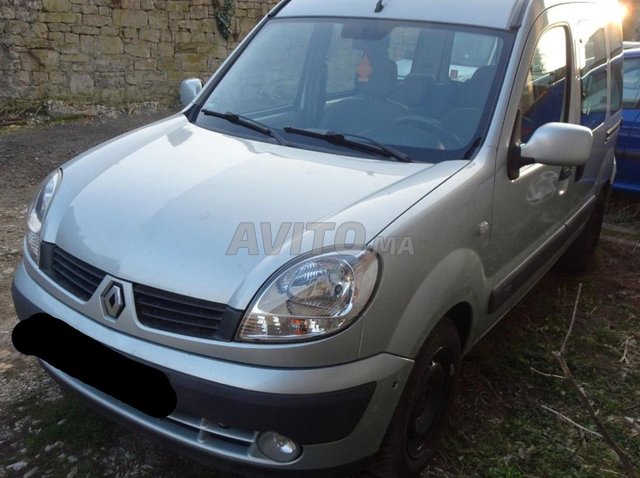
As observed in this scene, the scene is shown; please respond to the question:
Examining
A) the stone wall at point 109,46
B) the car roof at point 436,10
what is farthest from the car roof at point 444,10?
the stone wall at point 109,46

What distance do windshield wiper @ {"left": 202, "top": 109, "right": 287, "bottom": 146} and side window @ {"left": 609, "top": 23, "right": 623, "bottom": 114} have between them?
263 centimetres

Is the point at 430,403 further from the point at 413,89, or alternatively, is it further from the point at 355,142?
the point at 413,89

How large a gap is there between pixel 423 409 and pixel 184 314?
1.04 meters

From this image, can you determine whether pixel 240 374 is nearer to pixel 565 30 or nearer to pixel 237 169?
pixel 237 169

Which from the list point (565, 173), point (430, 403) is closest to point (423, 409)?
point (430, 403)

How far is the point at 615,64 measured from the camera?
4.31 m

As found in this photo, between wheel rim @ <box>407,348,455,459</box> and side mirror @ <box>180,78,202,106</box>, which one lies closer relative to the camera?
wheel rim @ <box>407,348,455,459</box>

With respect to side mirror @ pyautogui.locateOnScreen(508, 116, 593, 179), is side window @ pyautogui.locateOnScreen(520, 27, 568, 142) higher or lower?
higher

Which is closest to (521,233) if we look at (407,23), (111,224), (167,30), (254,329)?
(407,23)

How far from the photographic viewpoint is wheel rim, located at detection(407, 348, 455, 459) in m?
2.31

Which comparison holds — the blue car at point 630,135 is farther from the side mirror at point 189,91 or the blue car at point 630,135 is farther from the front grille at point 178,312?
the front grille at point 178,312

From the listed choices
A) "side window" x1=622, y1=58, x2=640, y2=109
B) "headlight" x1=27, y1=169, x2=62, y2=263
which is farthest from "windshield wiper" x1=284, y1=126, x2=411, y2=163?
"side window" x1=622, y1=58, x2=640, y2=109

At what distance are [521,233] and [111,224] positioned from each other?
1.82m

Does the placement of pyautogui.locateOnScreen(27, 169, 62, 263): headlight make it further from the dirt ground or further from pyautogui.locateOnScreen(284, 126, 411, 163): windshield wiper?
pyautogui.locateOnScreen(284, 126, 411, 163): windshield wiper
